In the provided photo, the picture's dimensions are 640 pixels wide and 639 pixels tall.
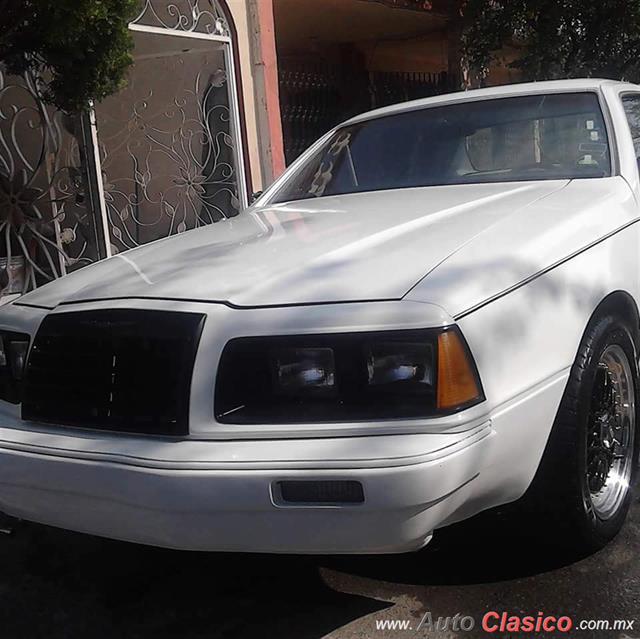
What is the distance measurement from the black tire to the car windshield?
107 cm

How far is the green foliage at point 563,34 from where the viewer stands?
9.10m

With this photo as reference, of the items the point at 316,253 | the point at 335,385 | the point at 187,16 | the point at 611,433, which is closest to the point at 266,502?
the point at 335,385

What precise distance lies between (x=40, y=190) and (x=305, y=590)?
17.0 feet

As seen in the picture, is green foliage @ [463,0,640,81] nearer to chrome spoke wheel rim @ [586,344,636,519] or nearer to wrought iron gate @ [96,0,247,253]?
wrought iron gate @ [96,0,247,253]

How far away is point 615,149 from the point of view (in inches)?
136

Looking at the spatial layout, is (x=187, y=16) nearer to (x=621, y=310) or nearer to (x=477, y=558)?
(x=621, y=310)

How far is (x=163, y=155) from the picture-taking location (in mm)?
8578

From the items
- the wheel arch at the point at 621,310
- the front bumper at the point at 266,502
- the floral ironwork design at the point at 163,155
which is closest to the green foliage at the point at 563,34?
the floral ironwork design at the point at 163,155

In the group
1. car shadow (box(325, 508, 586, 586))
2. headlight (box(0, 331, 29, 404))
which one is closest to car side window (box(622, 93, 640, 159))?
car shadow (box(325, 508, 586, 586))

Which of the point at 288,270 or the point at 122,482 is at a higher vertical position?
the point at 288,270

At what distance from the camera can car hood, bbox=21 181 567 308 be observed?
237 cm

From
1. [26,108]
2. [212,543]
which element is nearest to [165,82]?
[26,108]

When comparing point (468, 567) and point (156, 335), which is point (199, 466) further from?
point (468, 567)

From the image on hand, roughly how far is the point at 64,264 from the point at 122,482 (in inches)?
203
